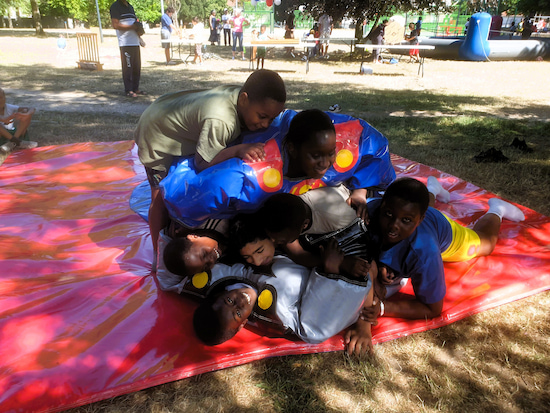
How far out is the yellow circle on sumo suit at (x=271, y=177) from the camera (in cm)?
261

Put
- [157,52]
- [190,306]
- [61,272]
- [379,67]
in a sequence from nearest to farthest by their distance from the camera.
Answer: [190,306] < [61,272] < [379,67] < [157,52]

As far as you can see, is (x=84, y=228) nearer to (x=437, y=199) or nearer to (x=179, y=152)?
(x=179, y=152)

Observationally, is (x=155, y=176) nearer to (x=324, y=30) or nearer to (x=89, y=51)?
(x=89, y=51)

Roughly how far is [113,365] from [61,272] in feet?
3.43

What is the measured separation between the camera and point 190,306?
2.63 metres

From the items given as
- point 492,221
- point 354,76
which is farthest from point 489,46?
point 492,221

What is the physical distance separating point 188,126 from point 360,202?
1269 millimetres

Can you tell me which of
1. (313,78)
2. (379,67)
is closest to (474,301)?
(313,78)

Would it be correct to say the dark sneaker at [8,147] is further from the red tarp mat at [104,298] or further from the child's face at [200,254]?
the child's face at [200,254]

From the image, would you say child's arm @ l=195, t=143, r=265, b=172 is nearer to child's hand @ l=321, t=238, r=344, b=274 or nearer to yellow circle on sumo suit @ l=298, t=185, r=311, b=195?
yellow circle on sumo suit @ l=298, t=185, r=311, b=195

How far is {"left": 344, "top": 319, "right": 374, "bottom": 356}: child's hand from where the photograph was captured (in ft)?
7.63

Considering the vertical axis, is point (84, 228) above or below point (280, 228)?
below

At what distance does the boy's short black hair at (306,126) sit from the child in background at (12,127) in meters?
4.14

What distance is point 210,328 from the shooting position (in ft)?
7.34
